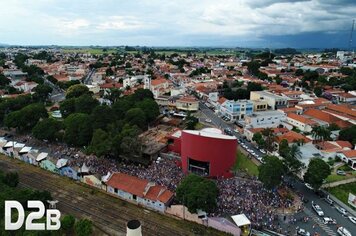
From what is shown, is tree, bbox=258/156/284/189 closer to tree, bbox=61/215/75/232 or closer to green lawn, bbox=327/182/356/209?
green lawn, bbox=327/182/356/209

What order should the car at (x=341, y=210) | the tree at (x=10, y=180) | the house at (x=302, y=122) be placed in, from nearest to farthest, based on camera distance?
the car at (x=341, y=210) < the tree at (x=10, y=180) < the house at (x=302, y=122)

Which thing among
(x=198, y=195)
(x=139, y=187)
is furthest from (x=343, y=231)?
(x=139, y=187)

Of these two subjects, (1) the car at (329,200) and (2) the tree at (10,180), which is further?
(2) the tree at (10,180)

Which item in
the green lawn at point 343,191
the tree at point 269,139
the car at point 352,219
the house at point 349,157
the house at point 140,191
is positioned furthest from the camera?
the tree at point 269,139

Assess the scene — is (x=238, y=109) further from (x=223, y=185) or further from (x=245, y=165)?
(x=223, y=185)

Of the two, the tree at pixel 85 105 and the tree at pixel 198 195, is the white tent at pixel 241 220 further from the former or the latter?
the tree at pixel 85 105

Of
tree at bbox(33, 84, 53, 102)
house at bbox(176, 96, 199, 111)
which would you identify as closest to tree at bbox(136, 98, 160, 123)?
house at bbox(176, 96, 199, 111)

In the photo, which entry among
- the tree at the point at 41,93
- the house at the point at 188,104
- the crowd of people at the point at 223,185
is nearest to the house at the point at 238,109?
the house at the point at 188,104
